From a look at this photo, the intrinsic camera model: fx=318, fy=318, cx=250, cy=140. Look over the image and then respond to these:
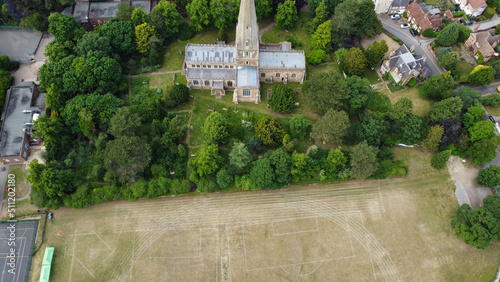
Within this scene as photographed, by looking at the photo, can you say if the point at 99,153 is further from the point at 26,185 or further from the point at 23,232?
the point at 23,232

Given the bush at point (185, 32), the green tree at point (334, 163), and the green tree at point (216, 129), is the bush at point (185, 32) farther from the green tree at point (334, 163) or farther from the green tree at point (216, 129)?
the green tree at point (334, 163)

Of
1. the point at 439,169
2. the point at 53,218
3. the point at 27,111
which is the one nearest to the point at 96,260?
the point at 53,218

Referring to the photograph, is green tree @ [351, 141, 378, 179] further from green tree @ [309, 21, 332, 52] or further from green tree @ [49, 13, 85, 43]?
green tree @ [49, 13, 85, 43]

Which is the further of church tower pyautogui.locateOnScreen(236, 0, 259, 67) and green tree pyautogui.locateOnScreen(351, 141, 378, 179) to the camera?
church tower pyautogui.locateOnScreen(236, 0, 259, 67)

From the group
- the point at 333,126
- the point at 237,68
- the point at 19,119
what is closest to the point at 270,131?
the point at 333,126

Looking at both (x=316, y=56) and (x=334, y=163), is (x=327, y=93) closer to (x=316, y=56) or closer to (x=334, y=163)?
(x=334, y=163)

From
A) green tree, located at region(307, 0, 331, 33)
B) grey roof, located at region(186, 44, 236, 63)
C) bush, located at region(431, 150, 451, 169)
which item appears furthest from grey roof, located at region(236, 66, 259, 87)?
bush, located at region(431, 150, 451, 169)

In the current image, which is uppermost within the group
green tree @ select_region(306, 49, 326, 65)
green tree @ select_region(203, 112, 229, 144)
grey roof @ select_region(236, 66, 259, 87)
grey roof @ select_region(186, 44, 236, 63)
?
grey roof @ select_region(186, 44, 236, 63)
